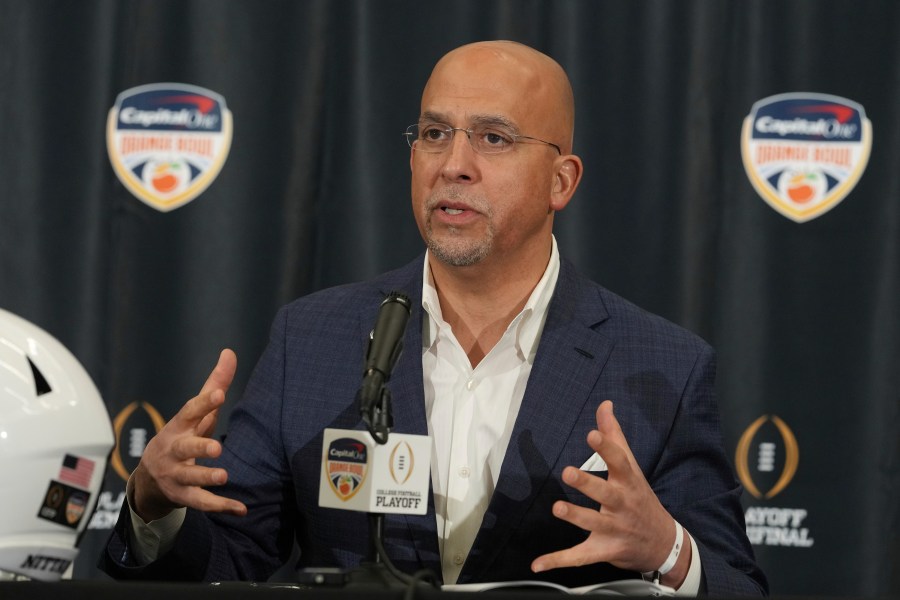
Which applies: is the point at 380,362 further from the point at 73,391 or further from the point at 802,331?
the point at 802,331

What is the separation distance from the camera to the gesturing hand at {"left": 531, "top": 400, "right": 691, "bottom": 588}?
1.56 m

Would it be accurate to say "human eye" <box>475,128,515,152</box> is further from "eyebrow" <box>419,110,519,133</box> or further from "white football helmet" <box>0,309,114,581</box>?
"white football helmet" <box>0,309,114,581</box>

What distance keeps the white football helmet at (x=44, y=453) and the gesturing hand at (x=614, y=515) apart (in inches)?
25.2

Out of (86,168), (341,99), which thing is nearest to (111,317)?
(86,168)

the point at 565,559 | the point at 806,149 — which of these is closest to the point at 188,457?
the point at 565,559

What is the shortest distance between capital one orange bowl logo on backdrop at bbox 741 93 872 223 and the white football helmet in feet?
7.21

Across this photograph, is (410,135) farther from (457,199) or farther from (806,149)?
(806,149)

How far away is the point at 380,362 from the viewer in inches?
59.0

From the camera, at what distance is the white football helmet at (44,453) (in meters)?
1.33

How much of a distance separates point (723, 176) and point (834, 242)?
36 centimetres

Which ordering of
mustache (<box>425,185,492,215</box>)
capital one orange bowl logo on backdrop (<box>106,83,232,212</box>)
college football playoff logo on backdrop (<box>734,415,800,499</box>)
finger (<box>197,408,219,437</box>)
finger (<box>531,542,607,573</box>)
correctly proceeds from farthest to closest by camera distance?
capital one orange bowl logo on backdrop (<box>106,83,232,212</box>), college football playoff logo on backdrop (<box>734,415,800,499</box>), mustache (<box>425,185,492,215</box>), finger (<box>197,408,219,437</box>), finger (<box>531,542,607,573</box>)

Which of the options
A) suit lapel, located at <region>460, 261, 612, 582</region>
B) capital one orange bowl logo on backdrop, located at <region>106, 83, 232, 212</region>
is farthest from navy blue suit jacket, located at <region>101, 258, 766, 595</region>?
capital one orange bowl logo on backdrop, located at <region>106, 83, 232, 212</region>

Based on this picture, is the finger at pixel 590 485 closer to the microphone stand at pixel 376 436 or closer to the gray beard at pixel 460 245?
the microphone stand at pixel 376 436

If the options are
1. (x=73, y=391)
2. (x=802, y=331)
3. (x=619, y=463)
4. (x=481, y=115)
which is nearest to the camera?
(x=73, y=391)
